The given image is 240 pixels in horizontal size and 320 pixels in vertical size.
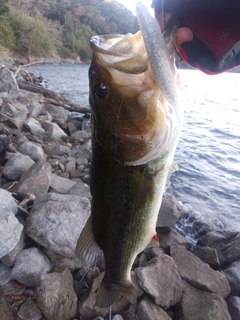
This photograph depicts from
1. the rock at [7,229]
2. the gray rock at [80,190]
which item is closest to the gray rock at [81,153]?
the gray rock at [80,190]

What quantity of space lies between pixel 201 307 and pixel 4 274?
8.63ft

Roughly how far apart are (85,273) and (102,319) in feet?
2.28

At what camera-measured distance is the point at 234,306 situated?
3.75 meters

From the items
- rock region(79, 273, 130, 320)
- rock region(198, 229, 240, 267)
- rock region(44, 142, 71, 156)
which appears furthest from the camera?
rock region(44, 142, 71, 156)

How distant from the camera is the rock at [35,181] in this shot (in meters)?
4.74

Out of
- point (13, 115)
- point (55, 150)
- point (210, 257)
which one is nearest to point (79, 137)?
point (55, 150)

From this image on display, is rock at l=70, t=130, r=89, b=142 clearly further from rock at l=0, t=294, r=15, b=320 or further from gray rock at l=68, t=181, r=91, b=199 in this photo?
rock at l=0, t=294, r=15, b=320

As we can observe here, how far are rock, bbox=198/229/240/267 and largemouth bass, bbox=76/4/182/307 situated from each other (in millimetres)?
3713

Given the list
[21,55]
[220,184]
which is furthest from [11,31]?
[220,184]

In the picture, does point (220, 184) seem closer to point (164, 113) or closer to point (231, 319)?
point (231, 319)

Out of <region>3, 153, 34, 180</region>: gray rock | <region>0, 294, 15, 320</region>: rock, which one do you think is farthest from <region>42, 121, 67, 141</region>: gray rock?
<region>0, 294, 15, 320</region>: rock

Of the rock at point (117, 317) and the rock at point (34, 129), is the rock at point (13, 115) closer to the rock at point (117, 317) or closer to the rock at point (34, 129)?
the rock at point (34, 129)

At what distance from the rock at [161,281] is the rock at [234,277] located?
108 centimetres

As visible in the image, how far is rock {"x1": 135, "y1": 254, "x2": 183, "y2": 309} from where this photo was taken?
346 centimetres
